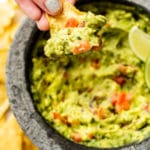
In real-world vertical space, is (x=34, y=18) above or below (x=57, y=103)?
above

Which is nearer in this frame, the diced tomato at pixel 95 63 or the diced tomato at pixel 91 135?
the diced tomato at pixel 91 135

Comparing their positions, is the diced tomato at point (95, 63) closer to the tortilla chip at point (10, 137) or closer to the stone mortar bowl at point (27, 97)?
the stone mortar bowl at point (27, 97)

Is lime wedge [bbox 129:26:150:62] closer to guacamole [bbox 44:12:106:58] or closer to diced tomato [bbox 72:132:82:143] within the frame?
guacamole [bbox 44:12:106:58]

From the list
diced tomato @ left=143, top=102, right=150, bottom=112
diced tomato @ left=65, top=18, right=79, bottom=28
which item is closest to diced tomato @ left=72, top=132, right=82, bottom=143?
diced tomato @ left=143, top=102, right=150, bottom=112

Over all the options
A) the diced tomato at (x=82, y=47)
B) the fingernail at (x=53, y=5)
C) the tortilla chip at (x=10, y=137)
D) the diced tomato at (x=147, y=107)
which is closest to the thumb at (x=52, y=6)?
the fingernail at (x=53, y=5)

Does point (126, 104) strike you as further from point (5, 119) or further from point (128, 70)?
point (5, 119)

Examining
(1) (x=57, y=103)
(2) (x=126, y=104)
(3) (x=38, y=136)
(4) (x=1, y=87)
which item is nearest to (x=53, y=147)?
(3) (x=38, y=136)
